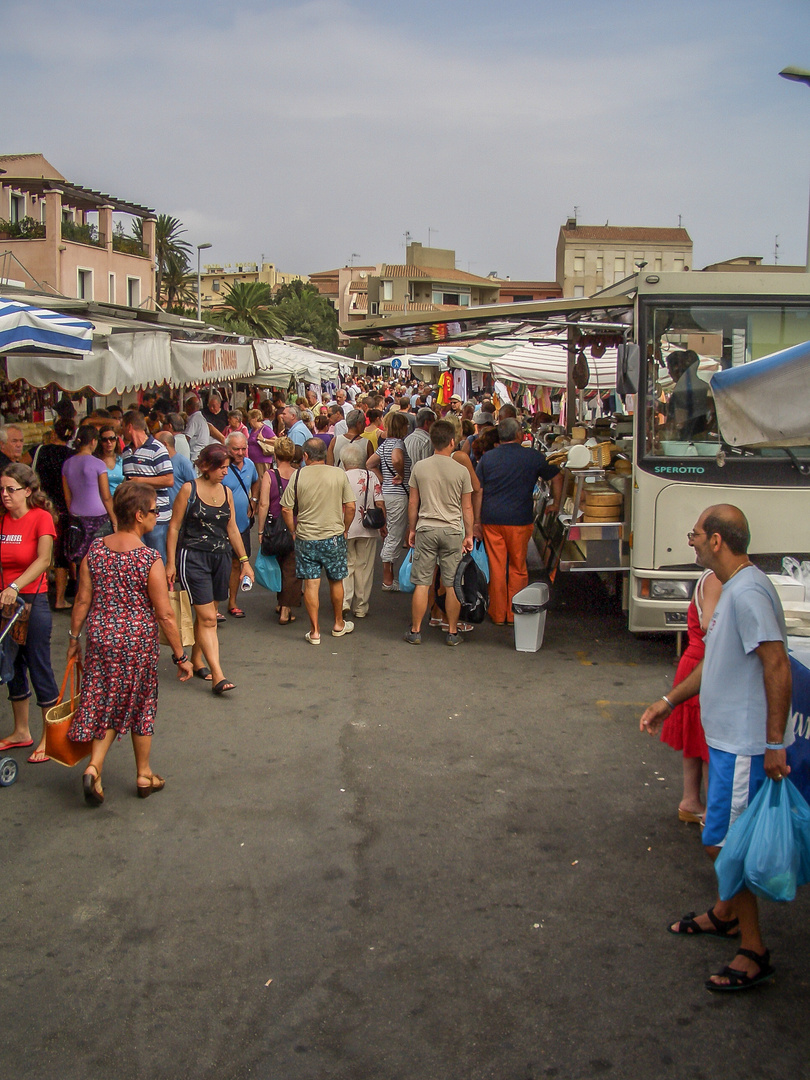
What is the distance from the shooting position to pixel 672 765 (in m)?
5.52

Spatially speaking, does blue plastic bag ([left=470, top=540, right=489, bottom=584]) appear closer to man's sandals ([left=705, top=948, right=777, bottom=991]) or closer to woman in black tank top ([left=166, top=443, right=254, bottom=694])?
woman in black tank top ([left=166, top=443, right=254, bottom=694])

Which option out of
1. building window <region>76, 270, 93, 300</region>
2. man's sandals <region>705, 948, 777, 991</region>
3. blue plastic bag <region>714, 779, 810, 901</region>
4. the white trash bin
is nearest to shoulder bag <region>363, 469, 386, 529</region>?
the white trash bin

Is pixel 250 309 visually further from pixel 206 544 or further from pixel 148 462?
pixel 206 544

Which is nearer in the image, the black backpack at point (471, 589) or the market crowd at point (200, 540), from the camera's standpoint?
the market crowd at point (200, 540)

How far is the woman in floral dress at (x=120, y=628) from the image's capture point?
486 centimetres

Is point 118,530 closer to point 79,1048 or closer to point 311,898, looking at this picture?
point 311,898

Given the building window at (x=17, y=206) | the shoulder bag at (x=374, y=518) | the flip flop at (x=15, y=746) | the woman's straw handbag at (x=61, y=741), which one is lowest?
the flip flop at (x=15, y=746)

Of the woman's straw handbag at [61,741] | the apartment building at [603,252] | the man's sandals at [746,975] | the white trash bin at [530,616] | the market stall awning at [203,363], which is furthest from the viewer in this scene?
the apartment building at [603,252]

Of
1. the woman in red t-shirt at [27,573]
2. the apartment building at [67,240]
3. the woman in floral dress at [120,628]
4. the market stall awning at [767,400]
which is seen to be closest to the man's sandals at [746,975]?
the market stall awning at [767,400]

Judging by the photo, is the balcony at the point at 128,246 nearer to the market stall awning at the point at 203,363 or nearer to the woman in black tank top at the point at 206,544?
the market stall awning at the point at 203,363

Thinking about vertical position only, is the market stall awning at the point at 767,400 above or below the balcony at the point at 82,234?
below

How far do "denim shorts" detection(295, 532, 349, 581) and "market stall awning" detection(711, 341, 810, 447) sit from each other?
4693 mm

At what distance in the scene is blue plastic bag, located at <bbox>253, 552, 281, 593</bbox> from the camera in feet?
28.6

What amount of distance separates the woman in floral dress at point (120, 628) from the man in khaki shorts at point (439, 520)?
3474mm
